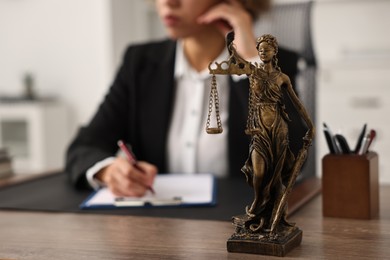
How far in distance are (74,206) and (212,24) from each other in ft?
2.65

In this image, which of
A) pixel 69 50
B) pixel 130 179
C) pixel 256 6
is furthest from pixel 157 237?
pixel 69 50

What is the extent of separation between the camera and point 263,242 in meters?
0.76

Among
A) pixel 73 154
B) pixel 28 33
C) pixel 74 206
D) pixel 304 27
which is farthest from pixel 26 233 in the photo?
pixel 28 33

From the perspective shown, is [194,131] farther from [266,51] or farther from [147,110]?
[266,51]

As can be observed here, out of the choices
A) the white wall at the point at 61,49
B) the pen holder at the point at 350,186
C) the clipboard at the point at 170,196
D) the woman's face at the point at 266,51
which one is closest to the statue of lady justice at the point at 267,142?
the woman's face at the point at 266,51

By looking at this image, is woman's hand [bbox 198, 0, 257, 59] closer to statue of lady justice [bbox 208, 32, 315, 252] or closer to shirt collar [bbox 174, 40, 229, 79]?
shirt collar [bbox 174, 40, 229, 79]

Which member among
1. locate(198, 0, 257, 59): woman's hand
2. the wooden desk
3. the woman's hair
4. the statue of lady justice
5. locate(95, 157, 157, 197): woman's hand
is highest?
the woman's hair

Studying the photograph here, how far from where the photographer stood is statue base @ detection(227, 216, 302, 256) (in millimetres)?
758

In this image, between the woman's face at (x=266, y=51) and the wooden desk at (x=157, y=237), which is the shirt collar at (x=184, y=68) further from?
the woman's face at (x=266, y=51)

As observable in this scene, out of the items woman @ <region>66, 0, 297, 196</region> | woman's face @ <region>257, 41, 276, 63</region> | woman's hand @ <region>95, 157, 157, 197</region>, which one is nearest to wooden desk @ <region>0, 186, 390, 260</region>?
woman's hand @ <region>95, 157, 157, 197</region>

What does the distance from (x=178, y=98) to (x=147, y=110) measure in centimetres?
10

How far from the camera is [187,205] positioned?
109 cm

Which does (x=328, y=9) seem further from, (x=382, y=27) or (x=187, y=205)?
(x=187, y=205)

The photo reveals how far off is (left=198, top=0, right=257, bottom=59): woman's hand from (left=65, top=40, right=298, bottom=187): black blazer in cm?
10
